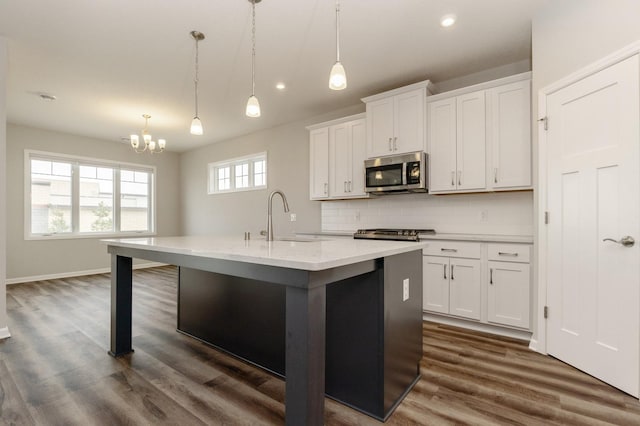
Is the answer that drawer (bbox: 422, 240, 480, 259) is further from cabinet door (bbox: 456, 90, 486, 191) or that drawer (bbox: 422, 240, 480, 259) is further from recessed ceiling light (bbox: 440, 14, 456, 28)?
→ recessed ceiling light (bbox: 440, 14, 456, 28)

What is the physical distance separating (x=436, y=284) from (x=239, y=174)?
446cm

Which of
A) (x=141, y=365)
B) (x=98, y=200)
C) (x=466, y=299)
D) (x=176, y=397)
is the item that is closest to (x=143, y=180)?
(x=98, y=200)

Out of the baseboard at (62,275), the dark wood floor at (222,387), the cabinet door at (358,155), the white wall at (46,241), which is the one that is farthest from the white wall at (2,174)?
the cabinet door at (358,155)

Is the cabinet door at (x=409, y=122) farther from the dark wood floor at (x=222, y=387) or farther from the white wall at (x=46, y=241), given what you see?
the white wall at (x=46, y=241)

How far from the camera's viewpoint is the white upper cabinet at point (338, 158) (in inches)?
158

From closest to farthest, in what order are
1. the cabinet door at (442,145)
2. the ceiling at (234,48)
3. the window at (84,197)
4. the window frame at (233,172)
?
the ceiling at (234,48) → the cabinet door at (442,145) → the window at (84,197) → the window frame at (233,172)

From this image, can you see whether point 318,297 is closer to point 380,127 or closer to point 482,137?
point 482,137

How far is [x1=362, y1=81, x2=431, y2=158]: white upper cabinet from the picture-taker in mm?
3420

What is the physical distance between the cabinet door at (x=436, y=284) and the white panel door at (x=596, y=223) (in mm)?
883

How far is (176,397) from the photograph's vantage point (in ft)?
6.09

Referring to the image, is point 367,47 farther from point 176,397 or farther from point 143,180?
point 143,180

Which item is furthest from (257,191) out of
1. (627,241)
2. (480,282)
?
(627,241)

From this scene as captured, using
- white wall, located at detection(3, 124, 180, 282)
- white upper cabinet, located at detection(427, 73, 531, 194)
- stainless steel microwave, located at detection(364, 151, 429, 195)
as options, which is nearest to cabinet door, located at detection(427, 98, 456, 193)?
white upper cabinet, located at detection(427, 73, 531, 194)

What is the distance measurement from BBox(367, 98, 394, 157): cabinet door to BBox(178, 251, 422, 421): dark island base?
6.29 ft
